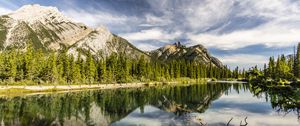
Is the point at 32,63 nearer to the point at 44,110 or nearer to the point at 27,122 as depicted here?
the point at 44,110

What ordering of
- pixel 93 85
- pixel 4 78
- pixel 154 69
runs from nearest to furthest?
pixel 4 78 < pixel 93 85 < pixel 154 69

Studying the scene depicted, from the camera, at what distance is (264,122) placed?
36.4m

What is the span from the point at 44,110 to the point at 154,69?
121 m

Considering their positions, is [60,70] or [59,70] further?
[59,70]

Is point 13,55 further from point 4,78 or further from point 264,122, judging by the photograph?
point 264,122

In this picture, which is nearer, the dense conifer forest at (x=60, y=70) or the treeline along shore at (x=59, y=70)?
the treeline along shore at (x=59, y=70)

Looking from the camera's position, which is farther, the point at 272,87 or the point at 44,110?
the point at 44,110

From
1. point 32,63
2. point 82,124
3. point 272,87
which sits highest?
point 32,63

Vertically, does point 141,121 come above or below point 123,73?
below

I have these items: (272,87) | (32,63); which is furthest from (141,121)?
(32,63)

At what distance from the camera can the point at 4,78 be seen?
4048 inches

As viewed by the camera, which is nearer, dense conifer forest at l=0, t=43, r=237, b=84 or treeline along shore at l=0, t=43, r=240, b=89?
treeline along shore at l=0, t=43, r=240, b=89

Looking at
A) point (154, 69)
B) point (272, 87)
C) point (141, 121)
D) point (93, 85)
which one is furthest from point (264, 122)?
point (154, 69)

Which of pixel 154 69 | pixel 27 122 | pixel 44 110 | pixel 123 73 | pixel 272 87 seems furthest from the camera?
pixel 154 69
